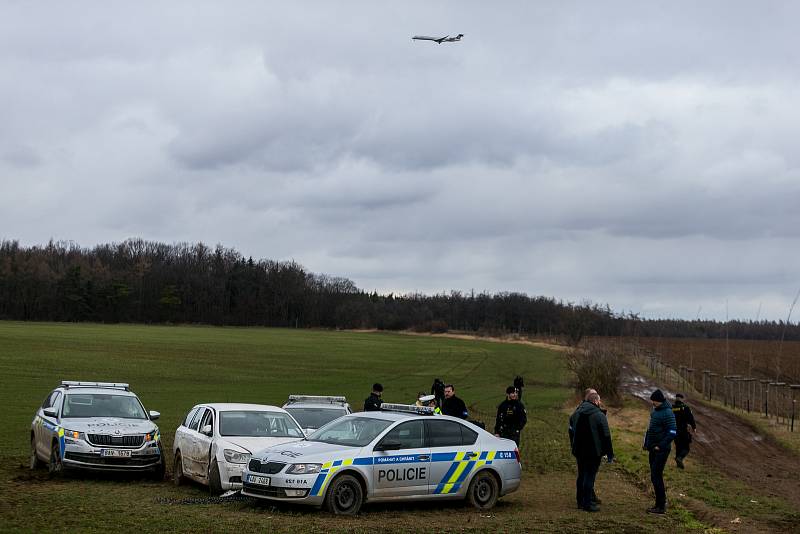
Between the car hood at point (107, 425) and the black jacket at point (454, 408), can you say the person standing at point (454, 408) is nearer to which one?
the black jacket at point (454, 408)

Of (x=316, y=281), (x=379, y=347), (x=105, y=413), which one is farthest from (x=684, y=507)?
(x=316, y=281)

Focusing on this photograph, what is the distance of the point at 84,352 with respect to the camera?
64312 mm

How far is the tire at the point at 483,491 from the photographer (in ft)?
50.5

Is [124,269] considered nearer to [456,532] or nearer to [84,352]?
[84,352]

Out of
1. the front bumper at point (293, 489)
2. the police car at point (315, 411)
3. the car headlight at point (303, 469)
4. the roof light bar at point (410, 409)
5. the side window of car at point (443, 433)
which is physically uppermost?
the roof light bar at point (410, 409)

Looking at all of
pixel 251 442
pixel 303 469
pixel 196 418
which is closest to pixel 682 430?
pixel 251 442

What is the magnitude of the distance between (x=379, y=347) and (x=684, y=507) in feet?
258

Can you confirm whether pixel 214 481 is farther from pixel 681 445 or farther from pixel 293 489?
pixel 681 445

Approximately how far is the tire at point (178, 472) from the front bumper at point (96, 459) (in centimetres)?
59

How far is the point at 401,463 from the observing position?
575 inches

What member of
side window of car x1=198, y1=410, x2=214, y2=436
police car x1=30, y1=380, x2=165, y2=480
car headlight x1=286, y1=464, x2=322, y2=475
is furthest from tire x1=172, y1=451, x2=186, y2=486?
car headlight x1=286, y1=464, x2=322, y2=475

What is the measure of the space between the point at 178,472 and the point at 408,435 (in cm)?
505

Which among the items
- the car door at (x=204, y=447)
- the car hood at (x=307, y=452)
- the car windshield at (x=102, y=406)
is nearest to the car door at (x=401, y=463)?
the car hood at (x=307, y=452)

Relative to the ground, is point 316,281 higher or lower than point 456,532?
higher
